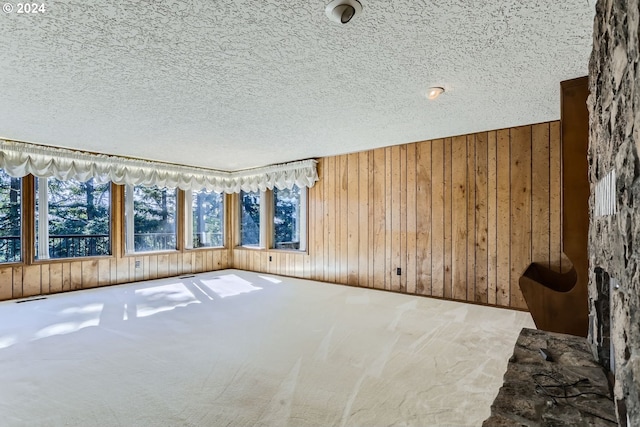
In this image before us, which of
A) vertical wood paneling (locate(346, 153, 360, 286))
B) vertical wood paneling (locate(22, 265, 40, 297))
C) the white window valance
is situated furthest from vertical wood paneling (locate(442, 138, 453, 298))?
vertical wood paneling (locate(22, 265, 40, 297))

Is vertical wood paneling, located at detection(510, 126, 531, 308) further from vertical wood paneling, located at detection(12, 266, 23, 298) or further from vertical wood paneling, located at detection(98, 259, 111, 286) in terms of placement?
vertical wood paneling, located at detection(12, 266, 23, 298)

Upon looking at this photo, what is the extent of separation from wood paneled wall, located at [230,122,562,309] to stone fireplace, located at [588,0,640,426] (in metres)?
2.09

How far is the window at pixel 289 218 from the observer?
5865mm

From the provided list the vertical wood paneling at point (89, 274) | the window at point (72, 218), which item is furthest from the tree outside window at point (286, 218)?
the vertical wood paneling at point (89, 274)

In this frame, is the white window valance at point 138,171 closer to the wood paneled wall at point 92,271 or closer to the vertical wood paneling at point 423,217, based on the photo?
the wood paneled wall at point 92,271

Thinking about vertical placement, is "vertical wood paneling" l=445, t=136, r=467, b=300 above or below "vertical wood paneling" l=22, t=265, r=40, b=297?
above

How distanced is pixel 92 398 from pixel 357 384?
164cm

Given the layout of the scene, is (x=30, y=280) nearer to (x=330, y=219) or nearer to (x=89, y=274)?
(x=89, y=274)

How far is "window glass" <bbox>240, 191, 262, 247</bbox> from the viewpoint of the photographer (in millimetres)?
6684

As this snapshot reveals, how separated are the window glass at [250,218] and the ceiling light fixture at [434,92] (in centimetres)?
440

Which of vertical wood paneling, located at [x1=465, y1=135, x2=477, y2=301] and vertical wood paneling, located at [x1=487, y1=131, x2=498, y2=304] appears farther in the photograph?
vertical wood paneling, located at [x1=465, y1=135, x2=477, y2=301]

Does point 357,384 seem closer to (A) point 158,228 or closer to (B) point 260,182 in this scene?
(B) point 260,182

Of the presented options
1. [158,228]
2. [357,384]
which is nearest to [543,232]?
[357,384]

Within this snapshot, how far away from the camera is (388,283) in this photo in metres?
4.72
